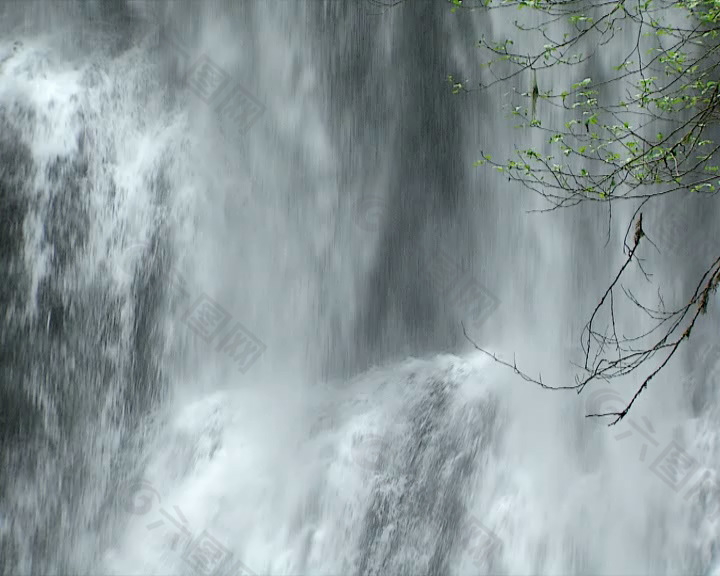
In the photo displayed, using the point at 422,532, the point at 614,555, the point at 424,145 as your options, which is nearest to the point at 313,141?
the point at 424,145

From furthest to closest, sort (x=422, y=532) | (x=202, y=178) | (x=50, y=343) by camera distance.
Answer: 1. (x=202, y=178)
2. (x=50, y=343)
3. (x=422, y=532)

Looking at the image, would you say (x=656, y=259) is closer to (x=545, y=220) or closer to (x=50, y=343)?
(x=545, y=220)

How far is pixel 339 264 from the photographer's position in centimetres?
968

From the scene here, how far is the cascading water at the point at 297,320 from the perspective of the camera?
823cm

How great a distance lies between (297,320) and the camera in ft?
31.2

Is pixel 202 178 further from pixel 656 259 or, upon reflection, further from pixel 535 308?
pixel 656 259

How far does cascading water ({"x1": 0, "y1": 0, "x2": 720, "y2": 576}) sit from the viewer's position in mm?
8227

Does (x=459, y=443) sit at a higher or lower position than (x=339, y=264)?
lower

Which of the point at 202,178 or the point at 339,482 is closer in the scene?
the point at 339,482

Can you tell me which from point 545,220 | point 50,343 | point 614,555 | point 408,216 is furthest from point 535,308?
point 50,343

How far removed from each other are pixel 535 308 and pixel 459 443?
1779mm

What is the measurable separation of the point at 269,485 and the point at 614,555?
334 cm

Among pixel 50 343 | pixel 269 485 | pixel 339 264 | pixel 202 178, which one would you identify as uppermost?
pixel 202 178

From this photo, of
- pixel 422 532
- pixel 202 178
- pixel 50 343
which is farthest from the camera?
pixel 202 178
